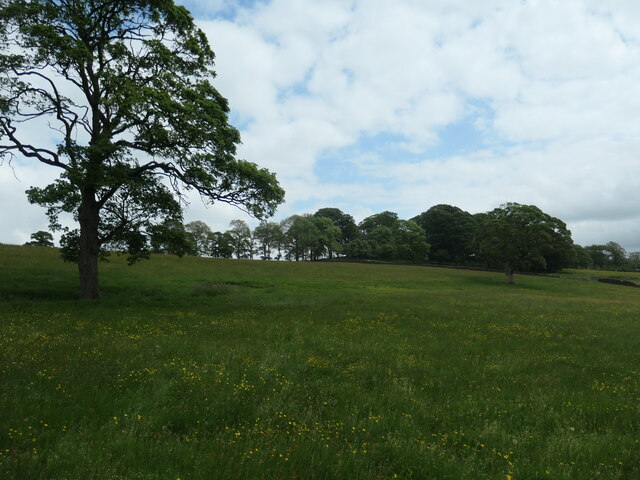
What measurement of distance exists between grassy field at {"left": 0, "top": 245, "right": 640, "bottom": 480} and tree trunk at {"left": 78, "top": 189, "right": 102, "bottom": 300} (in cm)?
485

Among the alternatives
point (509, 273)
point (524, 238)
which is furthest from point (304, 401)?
point (509, 273)

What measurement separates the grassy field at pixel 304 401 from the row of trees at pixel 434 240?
4296 cm

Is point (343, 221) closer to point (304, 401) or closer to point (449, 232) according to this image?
point (449, 232)

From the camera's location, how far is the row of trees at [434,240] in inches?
2124

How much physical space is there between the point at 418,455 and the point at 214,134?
18.2 meters

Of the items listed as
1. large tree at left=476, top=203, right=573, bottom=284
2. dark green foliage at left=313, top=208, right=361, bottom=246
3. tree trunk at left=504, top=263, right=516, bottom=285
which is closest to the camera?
large tree at left=476, top=203, right=573, bottom=284

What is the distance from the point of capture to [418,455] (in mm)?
5062

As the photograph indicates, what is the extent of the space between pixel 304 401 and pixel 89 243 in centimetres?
1883

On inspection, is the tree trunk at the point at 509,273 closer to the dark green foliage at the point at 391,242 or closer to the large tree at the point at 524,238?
the large tree at the point at 524,238

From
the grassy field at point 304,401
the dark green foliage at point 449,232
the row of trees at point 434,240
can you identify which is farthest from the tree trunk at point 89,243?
the dark green foliage at point 449,232

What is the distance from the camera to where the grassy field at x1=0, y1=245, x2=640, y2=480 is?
471 centimetres

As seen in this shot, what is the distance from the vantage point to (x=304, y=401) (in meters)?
6.97

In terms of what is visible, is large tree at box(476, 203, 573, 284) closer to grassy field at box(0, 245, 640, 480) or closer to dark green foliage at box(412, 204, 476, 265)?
grassy field at box(0, 245, 640, 480)

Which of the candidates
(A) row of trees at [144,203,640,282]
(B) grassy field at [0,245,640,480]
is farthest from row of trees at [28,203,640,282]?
(B) grassy field at [0,245,640,480]
